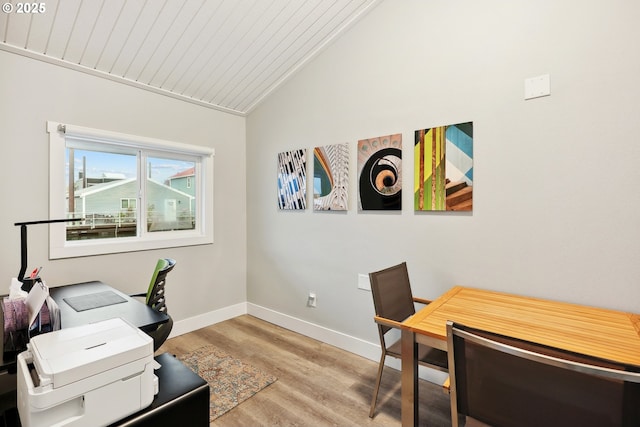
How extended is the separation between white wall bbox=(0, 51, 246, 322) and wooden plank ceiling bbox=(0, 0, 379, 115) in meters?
0.15

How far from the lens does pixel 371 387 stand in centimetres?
226

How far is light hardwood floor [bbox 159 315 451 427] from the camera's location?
194 cm

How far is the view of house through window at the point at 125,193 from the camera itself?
2688mm

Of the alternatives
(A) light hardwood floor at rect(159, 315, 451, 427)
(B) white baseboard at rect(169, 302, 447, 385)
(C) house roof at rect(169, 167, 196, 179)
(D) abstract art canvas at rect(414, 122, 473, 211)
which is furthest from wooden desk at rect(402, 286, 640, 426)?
(C) house roof at rect(169, 167, 196, 179)

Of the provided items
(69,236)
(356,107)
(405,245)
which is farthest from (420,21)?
(69,236)

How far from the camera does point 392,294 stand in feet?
6.64

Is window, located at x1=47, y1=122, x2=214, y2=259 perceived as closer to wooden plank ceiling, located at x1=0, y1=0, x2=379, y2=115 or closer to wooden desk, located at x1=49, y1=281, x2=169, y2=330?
wooden plank ceiling, located at x1=0, y1=0, x2=379, y2=115

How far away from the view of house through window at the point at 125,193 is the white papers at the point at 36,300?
1570mm

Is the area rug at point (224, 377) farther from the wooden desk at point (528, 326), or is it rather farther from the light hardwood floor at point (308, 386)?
the wooden desk at point (528, 326)

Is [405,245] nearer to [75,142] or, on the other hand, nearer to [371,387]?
[371,387]

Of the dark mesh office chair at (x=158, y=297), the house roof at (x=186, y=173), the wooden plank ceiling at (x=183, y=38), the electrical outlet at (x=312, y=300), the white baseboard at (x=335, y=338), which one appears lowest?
the white baseboard at (x=335, y=338)

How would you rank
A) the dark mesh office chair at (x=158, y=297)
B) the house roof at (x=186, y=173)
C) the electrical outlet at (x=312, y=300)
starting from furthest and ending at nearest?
the house roof at (x=186, y=173) → the electrical outlet at (x=312, y=300) → the dark mesh office chair at (x=158, y=297)

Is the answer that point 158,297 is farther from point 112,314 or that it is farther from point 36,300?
point 36,300

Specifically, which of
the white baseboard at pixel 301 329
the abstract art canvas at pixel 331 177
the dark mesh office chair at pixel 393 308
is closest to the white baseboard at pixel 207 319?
the white baseboard at pixel 301 329
